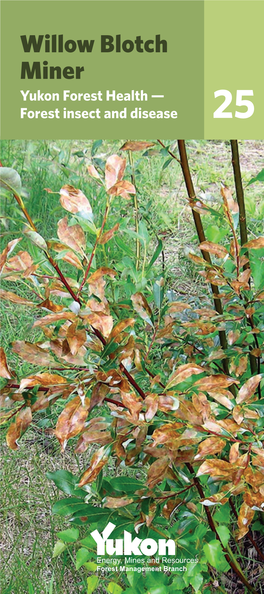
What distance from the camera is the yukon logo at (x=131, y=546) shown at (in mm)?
1078

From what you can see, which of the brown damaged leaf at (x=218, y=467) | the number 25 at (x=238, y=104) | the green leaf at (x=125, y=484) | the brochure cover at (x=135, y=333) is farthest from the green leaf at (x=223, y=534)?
the number 25 at (x=238, y=104)

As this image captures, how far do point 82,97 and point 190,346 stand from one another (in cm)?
53

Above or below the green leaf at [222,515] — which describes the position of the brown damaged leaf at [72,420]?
above

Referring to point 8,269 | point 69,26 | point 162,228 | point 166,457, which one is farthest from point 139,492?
point 162,228

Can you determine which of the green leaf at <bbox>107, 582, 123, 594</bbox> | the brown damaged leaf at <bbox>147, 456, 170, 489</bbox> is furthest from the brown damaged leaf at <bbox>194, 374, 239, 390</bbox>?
the green leaf at <bbox>107, 582, 123, 594</bbox>

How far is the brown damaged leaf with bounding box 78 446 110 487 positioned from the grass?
19 cm

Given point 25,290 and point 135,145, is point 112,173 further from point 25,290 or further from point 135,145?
point 25,290

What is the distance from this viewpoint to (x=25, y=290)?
2.23m

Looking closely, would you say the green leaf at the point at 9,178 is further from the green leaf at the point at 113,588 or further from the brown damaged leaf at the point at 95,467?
the green leaf at the point at 113,588

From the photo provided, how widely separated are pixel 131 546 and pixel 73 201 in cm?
62

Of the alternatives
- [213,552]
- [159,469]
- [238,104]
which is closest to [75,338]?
[159,469]

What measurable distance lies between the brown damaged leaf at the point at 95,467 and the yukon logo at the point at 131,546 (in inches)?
11.1

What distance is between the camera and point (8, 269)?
793mm

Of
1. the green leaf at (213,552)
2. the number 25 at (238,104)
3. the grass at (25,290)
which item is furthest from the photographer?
the grass at (25,290)
